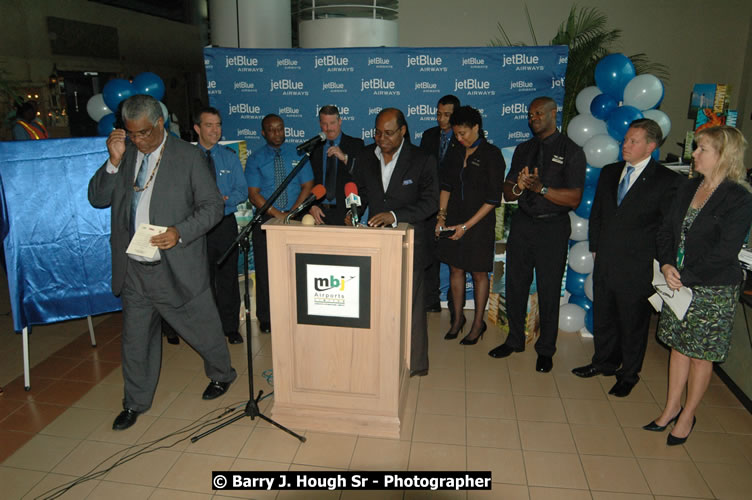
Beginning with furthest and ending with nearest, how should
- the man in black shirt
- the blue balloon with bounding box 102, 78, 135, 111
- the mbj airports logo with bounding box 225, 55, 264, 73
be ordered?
the mbj airports logo with bounding box 225, 55, 264, 73 < the blue balloon with bounding box 102, 78, 135, 111 < the man in black shirt

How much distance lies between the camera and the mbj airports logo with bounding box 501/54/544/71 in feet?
16.2

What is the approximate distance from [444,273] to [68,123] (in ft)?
34.6

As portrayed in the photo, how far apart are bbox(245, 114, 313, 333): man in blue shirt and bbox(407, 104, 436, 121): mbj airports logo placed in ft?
4.55

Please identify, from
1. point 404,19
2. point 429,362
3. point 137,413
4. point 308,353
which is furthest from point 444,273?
point 404,19

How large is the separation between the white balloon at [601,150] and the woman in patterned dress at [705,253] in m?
1.28

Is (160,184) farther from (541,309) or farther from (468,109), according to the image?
(541,309)

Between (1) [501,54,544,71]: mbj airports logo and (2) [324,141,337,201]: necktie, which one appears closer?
(2) [324,141,337,201]: necktie

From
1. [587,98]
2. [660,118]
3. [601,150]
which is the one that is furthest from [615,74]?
[601,150]

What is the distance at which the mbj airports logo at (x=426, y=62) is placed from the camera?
16.8 feet

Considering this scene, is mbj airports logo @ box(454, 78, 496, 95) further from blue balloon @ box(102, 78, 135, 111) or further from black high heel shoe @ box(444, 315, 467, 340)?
blue balloon @ box(102, 78, 135, 111)

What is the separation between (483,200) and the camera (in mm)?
4074

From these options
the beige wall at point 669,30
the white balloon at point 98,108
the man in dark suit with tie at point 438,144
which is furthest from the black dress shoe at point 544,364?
the beige wall at point 669,30

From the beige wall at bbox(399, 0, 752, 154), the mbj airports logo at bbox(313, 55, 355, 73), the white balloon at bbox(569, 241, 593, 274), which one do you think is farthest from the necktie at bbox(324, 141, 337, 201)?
the beige wall at bbox(399, 0, 752, 154)

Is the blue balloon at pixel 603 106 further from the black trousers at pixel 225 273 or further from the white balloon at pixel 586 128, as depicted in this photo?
the black trousers at pixel 225 273
